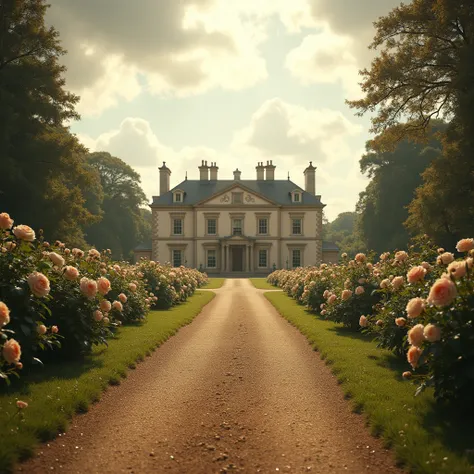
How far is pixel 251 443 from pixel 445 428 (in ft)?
6.13

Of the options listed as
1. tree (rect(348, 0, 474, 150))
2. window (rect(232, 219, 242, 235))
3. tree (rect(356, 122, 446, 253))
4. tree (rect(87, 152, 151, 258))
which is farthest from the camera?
tree (rect(87, 152, 151, 258))

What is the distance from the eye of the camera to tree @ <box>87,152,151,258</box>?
54.8 meters

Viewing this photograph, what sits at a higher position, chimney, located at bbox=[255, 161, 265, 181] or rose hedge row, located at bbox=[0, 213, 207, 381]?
chimney, located at bbox=[255, 161, 265, 181]

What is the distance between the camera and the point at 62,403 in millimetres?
4988

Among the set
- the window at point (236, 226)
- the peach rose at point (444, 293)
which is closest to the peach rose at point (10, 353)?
the peach rose at point (444, 293)

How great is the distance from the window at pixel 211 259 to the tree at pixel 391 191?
16.1m

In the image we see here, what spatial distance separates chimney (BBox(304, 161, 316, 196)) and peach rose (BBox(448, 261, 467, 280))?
156 feet

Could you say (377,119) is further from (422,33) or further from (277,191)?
(277,191)

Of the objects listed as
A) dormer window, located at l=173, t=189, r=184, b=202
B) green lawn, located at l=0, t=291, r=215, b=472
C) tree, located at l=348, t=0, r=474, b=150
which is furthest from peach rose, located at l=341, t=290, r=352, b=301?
dormer window, located at l=173, t=189, r=184, b=202

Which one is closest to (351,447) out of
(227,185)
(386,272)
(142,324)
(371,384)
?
(371,384)

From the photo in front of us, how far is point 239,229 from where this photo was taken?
48281 mm

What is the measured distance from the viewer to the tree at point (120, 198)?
2158 inches

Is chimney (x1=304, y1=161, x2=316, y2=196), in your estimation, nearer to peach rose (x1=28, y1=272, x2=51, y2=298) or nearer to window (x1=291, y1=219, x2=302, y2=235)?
window (x1=291, y1=219, x2=302, y2=235)

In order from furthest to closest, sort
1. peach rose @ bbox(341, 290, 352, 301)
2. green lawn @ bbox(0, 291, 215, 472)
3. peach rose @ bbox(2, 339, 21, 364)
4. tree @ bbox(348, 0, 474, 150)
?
tree @ bbox(348, 0, 474, 150)
peach rose @ bbox(341, 290, 352, 301)
peach rose @ bbox(2, 339, 21, 364)
green lawn @ bbox(0, 291, 215, 472)
